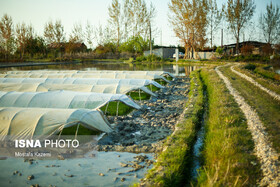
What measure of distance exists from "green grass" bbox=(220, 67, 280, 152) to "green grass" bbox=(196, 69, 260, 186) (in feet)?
2.02

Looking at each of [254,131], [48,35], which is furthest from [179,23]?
[254,131]

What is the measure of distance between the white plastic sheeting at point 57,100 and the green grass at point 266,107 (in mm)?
5935

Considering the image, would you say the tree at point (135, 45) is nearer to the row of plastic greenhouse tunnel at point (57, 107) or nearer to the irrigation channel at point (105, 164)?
the row of plastic greenhouse tunnel at point (57, 107)

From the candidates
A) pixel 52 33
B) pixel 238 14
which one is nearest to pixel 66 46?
pixel 52 33

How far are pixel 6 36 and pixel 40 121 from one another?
50.2 meters

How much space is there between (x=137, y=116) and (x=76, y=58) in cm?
5222

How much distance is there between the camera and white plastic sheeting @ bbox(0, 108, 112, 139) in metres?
7.64

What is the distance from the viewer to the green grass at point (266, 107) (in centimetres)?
678

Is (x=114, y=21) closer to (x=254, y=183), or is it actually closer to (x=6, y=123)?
(x=6, y=123)

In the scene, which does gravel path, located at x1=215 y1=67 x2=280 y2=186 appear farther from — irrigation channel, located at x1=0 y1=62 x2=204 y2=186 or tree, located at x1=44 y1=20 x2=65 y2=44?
tree, located at x1=44 y1=20 x2=65 y2=44

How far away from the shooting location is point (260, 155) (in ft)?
18.4

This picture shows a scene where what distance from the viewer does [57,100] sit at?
35.4ft

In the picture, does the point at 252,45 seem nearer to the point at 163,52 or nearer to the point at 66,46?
the point at 163,52

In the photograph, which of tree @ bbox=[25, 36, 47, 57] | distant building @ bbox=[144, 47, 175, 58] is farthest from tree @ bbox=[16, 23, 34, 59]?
distant building @ bbox=[144, 47, 175, 58]
